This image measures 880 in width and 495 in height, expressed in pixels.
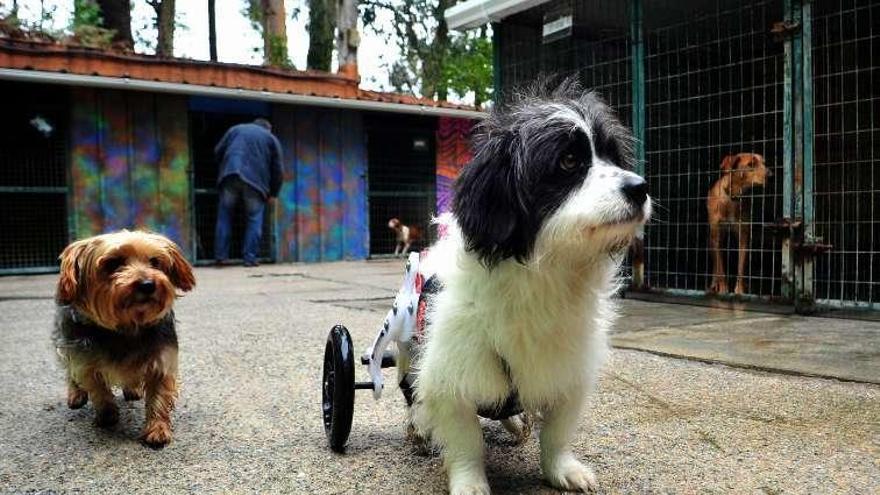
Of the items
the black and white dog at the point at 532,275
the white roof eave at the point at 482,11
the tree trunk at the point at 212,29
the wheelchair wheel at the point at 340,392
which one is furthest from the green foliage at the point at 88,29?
the tree trunk at the point at 212,29

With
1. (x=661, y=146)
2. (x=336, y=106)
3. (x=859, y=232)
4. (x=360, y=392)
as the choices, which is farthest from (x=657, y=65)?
(x=336, y=106)

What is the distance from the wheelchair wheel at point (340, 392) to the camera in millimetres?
2459

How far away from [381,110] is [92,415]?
10030mm

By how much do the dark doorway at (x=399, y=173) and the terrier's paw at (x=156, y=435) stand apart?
10.4 metres

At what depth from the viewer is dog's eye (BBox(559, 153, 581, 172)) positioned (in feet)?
6.38

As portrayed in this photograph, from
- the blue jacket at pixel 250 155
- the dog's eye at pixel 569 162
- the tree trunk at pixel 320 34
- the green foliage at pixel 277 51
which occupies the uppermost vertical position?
the tree trunk at pixel 320 34

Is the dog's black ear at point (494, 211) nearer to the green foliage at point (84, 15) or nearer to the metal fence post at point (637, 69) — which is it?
the metal fence post at point (637, 69)

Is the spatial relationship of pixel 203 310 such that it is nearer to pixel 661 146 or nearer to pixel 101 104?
pixel 661 146

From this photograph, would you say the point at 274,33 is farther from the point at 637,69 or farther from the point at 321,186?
the point at 637,69

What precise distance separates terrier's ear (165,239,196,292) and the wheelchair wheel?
0.74m

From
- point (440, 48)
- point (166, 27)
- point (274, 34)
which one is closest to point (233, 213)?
point (274, 34)

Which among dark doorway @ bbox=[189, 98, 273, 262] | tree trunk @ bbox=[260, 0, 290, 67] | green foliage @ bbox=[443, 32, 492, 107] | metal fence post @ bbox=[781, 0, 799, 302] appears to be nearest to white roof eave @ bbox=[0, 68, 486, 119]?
dark doorway @ bbox=[189, 98, 273, 262]

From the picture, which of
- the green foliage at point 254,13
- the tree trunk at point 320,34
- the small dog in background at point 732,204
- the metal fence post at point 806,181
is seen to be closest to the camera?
the metal fence post at point 806,181

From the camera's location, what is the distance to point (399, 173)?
13.6 meters
